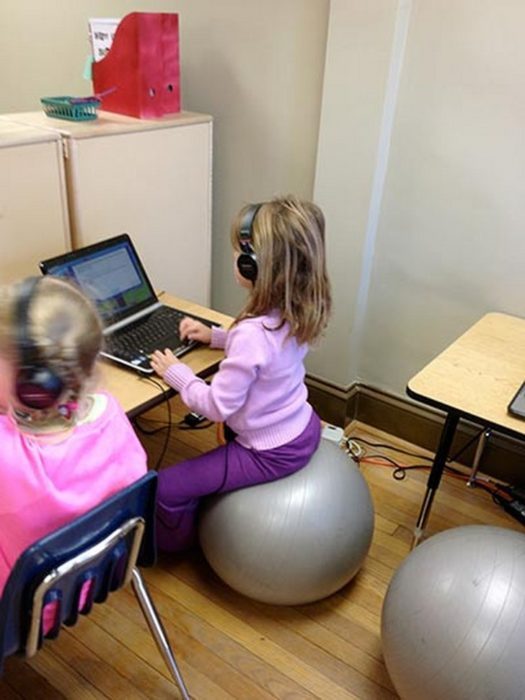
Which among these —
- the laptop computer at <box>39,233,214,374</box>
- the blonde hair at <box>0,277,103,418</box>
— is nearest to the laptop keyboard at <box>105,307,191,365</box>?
the laptop computer at <box>39,233,214,374</box>

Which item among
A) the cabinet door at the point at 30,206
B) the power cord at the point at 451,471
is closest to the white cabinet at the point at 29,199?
the cabinet door at the point at 30,206

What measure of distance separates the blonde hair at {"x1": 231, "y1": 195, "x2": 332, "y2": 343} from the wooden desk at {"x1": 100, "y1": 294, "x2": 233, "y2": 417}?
187 millimetres

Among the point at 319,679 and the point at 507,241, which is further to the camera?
the point at 507,241

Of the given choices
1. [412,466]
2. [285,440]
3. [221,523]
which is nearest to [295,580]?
[221,523]

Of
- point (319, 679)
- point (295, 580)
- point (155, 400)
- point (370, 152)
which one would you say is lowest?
point (319, 679)

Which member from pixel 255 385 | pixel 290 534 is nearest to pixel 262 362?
pixel 255 385

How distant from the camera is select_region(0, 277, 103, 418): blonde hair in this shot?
36.1 inches

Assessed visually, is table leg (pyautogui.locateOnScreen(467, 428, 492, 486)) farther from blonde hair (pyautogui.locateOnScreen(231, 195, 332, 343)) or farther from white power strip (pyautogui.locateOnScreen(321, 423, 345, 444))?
blonde hair (pyautogui.locateOnScreen(231, 195, 332, 343))

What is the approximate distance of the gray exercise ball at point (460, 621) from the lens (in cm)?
120

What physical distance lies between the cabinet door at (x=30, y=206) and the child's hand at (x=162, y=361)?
440 mm

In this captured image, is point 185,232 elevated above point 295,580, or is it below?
above

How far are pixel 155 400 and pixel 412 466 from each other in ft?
3.88

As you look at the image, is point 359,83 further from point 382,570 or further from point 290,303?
point 382,570

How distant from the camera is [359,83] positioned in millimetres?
1919
